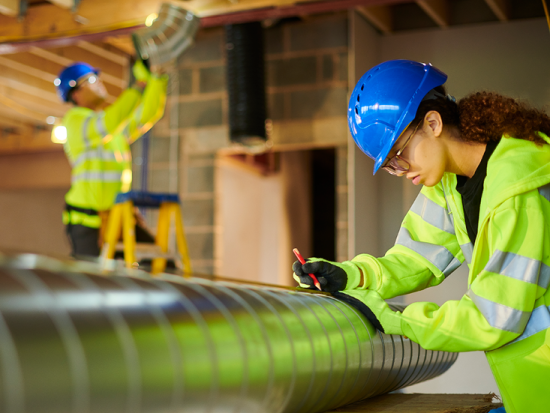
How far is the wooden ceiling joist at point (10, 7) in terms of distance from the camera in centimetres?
459

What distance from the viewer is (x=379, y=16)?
4.78 m

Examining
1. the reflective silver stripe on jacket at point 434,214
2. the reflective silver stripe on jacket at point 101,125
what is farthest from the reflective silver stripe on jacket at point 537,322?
the reflective silver stripe on jacket at point 101,125

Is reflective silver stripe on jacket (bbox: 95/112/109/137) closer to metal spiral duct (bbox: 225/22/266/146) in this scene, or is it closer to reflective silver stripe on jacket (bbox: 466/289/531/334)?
metal spiral duct (bbox: 225/22/266/146)

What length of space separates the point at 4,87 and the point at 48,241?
4401 mm

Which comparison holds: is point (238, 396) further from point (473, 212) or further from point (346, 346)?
point (473, 212)

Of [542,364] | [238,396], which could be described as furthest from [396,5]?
[238,396]

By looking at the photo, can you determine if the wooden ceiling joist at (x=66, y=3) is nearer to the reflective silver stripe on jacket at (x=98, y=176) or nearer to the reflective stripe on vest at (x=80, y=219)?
the reflective silver stripe on jacket at (x=98, y=176)

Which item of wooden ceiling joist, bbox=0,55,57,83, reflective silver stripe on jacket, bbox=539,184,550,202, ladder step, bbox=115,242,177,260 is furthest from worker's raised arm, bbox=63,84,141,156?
wooden ceiling joist, bbox=0,55,57,83

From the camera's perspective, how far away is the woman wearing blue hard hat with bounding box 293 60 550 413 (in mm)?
1118

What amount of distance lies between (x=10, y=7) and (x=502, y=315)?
465cm

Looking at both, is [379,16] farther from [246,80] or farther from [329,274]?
[329,274]

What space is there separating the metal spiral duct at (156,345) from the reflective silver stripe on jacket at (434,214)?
0.53 metres

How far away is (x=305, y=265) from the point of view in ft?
4.56

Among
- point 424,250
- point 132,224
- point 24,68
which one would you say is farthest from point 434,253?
point 24,68
